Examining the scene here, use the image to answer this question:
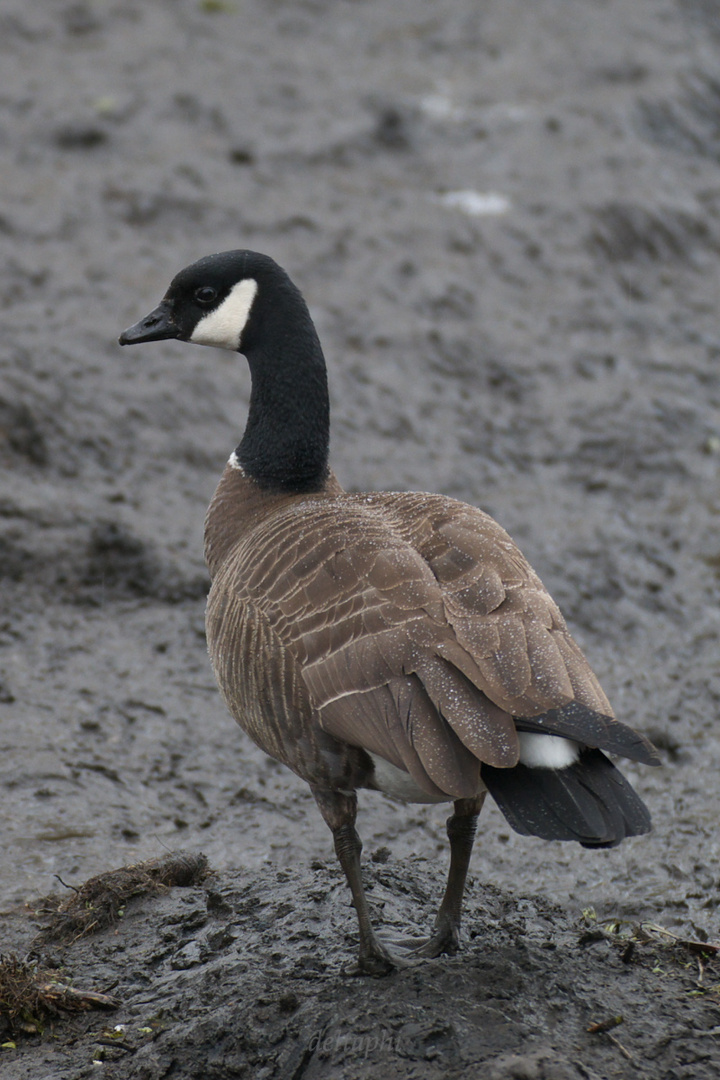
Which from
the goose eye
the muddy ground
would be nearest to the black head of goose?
the muddy ground

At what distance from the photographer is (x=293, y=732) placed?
13.0ft

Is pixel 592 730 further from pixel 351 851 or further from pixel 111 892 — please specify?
pixel 111 892

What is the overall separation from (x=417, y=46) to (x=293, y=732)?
33.7 ft

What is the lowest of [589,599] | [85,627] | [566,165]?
[85,627]

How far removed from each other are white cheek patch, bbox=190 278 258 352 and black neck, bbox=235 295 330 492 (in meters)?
0.07

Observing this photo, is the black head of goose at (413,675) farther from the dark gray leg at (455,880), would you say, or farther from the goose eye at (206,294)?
the goose eye at (206,294)

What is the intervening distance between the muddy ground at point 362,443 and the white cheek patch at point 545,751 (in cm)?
77

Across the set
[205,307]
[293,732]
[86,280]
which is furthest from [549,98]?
[293,732]

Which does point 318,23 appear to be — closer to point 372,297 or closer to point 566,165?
point 566,165

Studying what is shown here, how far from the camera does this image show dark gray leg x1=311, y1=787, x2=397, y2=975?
3.91 m

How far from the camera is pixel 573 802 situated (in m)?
3.31

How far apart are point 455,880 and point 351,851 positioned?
1.38ft

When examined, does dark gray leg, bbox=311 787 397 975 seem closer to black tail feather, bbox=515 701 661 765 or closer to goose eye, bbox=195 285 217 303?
black tail feather, bbox=515 701 661 765

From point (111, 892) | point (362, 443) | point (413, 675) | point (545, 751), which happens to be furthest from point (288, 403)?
point (362, 443)
